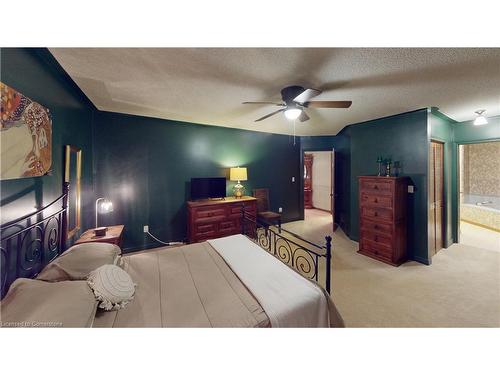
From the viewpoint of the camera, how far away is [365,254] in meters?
3.26

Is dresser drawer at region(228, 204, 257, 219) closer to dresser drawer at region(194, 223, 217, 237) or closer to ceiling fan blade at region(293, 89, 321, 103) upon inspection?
dresser drawer at region(194, 223, 217, 237)

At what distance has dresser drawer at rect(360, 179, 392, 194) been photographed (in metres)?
2.95

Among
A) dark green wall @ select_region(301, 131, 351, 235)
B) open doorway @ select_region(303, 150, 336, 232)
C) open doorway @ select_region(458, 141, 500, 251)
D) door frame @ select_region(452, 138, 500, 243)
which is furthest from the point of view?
open doorway @ select_region(303, 150, 336, 232)

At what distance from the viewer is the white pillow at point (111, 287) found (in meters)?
1.12

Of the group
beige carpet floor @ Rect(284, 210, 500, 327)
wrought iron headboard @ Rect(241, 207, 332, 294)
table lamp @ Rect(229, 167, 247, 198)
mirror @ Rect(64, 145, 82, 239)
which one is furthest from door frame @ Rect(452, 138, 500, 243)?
mirror @ Rect(64, 145, 82, 239)

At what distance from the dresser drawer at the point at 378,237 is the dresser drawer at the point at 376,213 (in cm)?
26

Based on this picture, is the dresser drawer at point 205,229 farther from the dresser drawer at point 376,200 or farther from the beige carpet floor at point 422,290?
the dresser drawer at point 376,200

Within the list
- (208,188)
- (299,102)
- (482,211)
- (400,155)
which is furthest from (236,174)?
(482,211)

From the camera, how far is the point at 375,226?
3.14 metres

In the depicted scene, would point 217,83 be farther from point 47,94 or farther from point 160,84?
point 47,94

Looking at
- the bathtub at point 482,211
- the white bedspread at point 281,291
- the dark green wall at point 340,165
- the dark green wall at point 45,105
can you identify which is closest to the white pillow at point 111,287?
the dark green wall at point 45,105

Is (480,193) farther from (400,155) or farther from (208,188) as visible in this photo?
(208,188)

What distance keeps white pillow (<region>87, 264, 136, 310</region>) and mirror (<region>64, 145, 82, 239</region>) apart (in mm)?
1169
